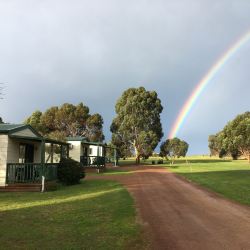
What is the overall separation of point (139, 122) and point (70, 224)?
2358 inches

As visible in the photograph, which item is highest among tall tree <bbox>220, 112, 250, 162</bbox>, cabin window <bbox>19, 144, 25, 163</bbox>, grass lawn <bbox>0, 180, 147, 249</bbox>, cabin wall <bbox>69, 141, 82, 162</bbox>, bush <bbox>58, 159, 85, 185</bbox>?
tall tree <bbox>220, 112, 250, 162</bbox>

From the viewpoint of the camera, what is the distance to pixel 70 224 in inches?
422

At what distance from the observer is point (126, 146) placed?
72812mm

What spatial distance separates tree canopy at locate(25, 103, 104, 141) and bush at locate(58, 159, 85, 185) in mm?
52359

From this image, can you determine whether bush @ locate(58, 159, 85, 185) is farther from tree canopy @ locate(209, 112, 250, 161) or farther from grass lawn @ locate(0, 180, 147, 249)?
→ tree canopy @ locate(209, 112, 250, 161)

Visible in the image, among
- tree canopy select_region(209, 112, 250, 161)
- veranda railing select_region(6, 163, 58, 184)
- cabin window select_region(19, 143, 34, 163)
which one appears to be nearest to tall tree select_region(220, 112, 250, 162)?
tree canopy select_region(209, 112, 250, 161)

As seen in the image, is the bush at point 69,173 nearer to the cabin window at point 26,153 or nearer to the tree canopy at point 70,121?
the cabin window at point 26,153

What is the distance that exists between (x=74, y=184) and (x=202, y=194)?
31.9 ft

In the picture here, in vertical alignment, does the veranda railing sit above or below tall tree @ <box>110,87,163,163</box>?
below

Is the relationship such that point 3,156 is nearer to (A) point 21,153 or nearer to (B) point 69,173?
(A) point 21,153

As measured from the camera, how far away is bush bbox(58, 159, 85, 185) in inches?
963

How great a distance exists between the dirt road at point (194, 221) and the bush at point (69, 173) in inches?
318

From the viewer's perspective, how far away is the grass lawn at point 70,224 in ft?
27.8

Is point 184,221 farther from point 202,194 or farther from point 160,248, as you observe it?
point 202,194
